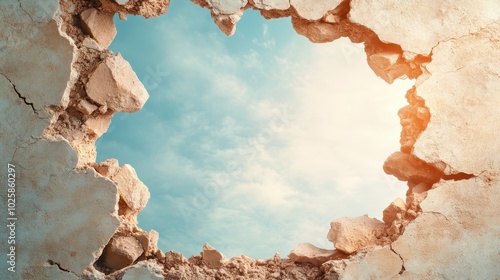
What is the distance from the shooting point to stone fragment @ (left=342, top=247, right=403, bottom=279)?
272 centimetres

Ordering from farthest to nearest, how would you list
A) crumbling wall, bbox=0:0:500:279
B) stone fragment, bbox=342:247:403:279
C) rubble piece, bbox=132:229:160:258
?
rubble piece, bbox=132:229:160:258 → stone fragment, bbox=342:247:403:279 → crumbling wall, bbox=0:0:500:279

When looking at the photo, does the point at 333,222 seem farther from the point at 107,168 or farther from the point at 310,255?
the point at 107,168

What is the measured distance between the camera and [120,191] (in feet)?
9.51

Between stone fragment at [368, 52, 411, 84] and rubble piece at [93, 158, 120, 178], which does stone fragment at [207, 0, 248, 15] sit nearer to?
stone fragment at [368, 52, 411, 84]

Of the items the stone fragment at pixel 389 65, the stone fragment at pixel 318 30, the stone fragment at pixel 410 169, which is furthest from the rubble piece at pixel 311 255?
the stone fragment at pixel 318 30

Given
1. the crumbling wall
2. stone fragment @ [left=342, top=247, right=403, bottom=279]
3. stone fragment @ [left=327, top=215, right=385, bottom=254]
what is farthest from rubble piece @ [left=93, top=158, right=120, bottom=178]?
stone fragment @ [left=342, top=247, right=403, bottom=279]

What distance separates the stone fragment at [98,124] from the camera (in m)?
2.86

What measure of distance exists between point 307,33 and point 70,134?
1.57 meters

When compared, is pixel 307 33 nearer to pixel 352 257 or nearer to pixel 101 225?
pixel 352 257

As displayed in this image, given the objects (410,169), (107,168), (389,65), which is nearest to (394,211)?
(410,169)

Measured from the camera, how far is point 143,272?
2.65 meters

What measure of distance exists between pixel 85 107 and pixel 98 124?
0.19 m

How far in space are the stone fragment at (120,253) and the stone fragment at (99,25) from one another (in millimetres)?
1211

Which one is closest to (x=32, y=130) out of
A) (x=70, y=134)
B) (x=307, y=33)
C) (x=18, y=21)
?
(x=70, y=134)
